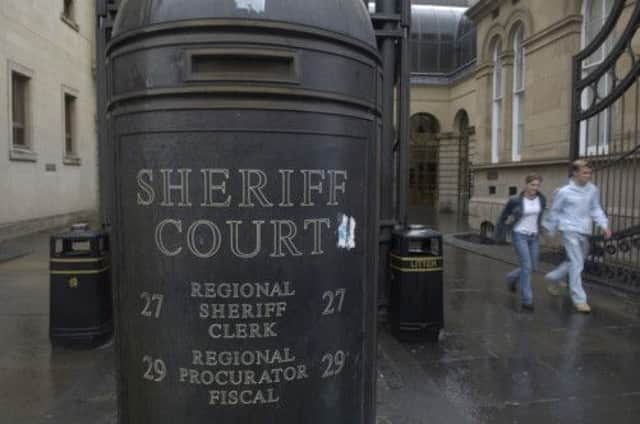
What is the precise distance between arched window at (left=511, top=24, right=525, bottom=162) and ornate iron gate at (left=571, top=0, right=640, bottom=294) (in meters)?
3.10

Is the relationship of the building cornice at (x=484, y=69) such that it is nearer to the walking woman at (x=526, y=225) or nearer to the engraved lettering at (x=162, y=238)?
the walking woman at (x=526, y=225)

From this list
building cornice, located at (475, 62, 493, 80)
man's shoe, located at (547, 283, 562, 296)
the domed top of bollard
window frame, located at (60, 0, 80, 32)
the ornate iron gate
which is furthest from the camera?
window frame, located at (60, 0, 80, 32)

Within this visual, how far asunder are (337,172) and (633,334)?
17.6 ft

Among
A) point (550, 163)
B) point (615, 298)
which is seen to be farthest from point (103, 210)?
point (550, 163)

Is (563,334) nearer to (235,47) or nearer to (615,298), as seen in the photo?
(615,298)

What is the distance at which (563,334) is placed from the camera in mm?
5941

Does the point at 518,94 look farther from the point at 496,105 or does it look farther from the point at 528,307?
the point at 528,307

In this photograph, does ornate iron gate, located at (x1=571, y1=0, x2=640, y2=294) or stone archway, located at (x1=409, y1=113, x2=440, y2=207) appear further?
stone archway, located at (x1=409, y1=113, x2=440, y2=207)

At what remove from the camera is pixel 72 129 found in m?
20.4

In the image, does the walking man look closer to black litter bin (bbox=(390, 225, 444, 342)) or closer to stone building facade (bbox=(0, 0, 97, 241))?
black litter bin (bbox=(390, 225, 444, 342))

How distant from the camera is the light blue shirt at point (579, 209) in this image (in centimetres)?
693

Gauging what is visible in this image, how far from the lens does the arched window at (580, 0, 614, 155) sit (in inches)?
420

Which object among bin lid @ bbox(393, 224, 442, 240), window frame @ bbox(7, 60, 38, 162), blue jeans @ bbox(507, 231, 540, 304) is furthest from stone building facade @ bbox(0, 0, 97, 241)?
blue jeans @ bbox(507, 231, 540, 304)

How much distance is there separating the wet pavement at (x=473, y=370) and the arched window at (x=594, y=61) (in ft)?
15.3
